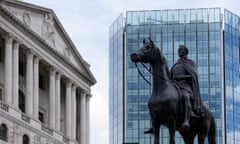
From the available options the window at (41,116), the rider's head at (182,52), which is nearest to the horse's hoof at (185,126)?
the rider's head at (182,52)

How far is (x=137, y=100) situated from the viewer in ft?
501

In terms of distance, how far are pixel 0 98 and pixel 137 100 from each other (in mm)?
73758

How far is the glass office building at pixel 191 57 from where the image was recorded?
5935 inches

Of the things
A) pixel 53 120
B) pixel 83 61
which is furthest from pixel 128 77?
pixel 53 120

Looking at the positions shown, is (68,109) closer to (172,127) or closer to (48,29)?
(48,29)

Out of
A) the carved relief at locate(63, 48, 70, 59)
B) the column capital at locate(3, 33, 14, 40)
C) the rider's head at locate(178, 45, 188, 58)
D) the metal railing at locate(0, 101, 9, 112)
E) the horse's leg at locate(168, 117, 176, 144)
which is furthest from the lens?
the carved relief at locate(63, 48, 70, 59)

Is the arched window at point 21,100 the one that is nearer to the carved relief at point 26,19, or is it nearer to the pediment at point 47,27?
the pediment at point 47,27

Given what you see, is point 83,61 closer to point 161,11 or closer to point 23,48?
point 23,48

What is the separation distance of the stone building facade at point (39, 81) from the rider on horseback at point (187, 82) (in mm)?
57481

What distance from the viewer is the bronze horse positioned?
18.8 metres

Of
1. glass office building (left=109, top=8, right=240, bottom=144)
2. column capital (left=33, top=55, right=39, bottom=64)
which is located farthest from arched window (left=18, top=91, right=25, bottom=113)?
glass office building (left=109, top=8, right=240, bottom=144)

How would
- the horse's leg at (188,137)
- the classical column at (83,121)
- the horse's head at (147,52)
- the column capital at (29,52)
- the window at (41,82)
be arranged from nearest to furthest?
the horse's head at (147,52)
the horse's leg at (188,137)
the column capital at (29,52)
the window at (41,82)
the classical column at (83,121)

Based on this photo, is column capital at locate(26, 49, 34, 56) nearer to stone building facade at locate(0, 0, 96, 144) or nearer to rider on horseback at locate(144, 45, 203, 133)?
stone building facade at locate(0, 0, 96, 144)

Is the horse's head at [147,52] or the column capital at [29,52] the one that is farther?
the column capital at [29,52]
